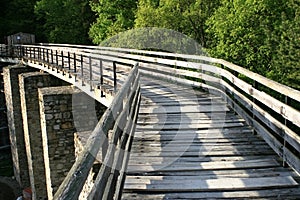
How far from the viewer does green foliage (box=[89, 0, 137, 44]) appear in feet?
90.8

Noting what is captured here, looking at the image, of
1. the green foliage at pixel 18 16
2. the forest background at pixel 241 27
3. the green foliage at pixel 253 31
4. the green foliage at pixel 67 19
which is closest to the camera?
the forest background at pixel 241 27

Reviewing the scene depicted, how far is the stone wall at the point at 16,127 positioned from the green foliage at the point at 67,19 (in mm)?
19424

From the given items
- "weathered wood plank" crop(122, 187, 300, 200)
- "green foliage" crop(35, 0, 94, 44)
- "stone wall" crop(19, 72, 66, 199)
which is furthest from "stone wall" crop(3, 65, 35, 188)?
"green foliage" crop(35, 0, 94, 44)

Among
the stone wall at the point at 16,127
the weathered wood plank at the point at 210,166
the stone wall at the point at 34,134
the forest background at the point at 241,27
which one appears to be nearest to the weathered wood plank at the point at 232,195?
the weathered wood plank at the point at 210,166

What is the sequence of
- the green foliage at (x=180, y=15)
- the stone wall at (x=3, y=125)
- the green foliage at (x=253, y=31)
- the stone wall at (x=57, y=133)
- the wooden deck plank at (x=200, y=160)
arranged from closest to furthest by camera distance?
the wooden deck plank at (x=200, y=160) → the stone wall at (x=57, y=133) → the green foliage at (x=253, y=31) → the green foliage at (x=180, y=15) → the stone wall at (x=3, y=125)

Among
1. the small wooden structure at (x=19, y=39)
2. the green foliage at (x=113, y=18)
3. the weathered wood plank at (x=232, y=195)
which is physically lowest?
the weathered wood plank at (x=232, y=195)

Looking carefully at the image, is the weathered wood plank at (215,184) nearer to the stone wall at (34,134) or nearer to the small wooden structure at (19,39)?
the stone wall at (34,134)

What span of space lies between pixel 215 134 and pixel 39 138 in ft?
38.6

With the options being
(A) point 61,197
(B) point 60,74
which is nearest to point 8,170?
(B) point 60,74

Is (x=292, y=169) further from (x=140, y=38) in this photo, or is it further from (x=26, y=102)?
(x=140, y=38)

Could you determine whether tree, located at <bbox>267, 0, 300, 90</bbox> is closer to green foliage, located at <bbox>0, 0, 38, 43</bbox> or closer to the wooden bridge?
the wooden bridge

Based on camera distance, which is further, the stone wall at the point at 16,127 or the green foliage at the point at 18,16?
the green foliage at the point at 18,16

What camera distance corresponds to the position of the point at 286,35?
18516 millimetres

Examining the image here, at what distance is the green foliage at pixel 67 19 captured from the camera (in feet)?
129
